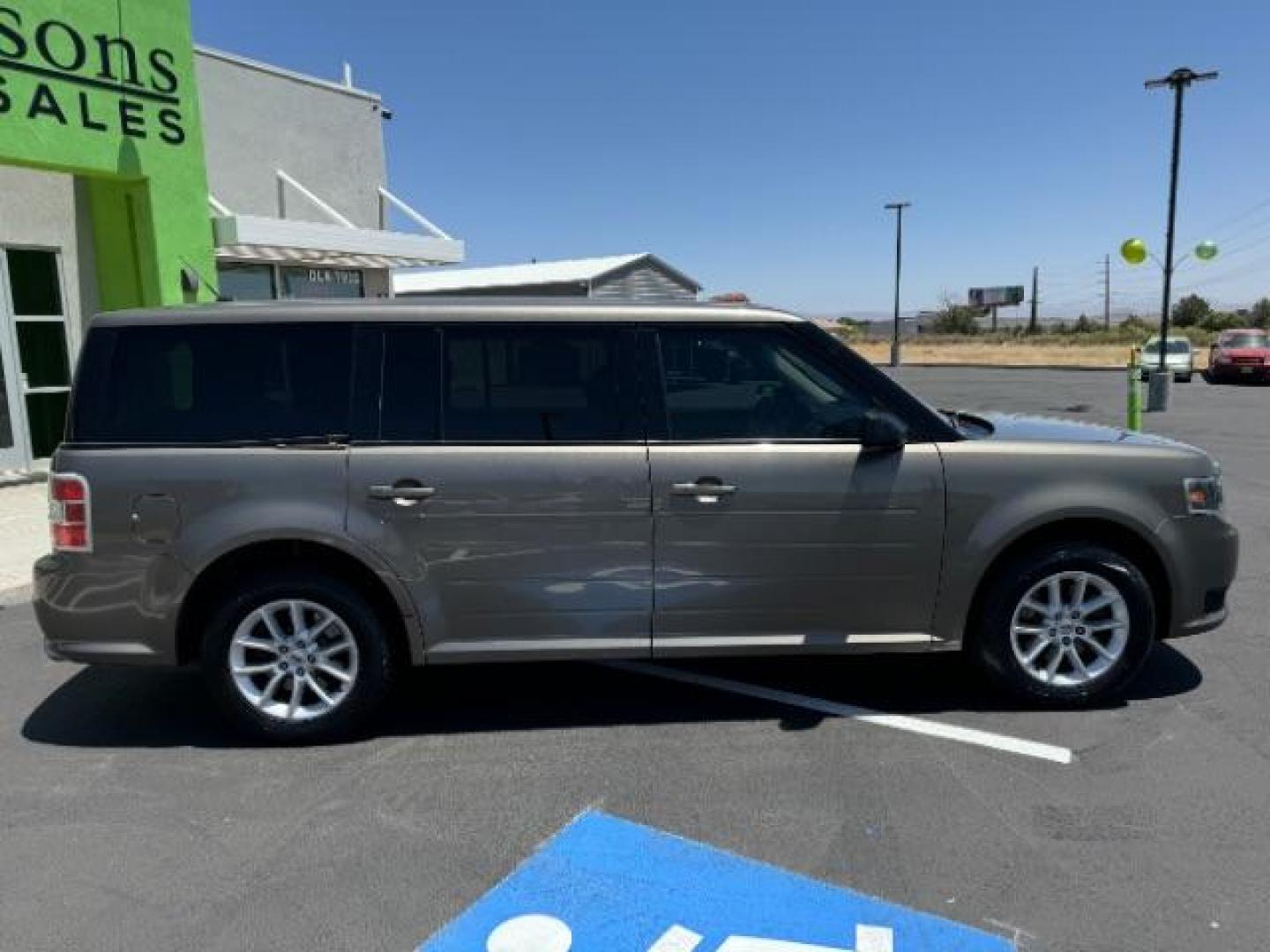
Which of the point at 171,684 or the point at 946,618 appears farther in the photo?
the point at 171,684

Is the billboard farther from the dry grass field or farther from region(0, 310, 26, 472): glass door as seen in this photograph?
region(0, 310, 26, 472): glass door

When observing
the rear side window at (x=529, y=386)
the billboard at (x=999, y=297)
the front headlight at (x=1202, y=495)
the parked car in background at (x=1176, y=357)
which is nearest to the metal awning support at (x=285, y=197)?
the rear side window at (x=529, y=386)

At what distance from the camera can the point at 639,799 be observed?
3426 mm

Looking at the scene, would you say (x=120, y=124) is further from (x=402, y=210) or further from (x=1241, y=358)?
(x=1241, y=358)

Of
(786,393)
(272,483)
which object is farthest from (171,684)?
(786,393)

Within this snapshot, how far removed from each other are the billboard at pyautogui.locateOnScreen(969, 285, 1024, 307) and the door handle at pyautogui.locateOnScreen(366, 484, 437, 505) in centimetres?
10391

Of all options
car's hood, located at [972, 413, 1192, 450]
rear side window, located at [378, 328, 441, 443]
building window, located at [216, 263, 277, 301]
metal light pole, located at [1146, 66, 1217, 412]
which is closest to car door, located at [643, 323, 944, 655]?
car's hood, located at [972, 413, 1192, 450]

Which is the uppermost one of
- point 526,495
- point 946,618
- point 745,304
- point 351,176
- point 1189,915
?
Answer: point 351,176

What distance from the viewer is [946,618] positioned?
4.09 metres

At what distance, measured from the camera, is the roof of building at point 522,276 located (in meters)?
30.5

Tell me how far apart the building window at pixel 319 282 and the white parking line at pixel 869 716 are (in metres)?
11.6

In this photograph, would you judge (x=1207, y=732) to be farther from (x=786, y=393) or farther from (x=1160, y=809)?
(x=786, y=393)

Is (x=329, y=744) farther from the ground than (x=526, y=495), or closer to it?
closer to it

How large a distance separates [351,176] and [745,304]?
13.5m
